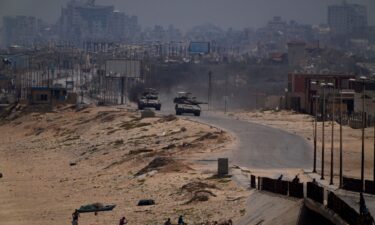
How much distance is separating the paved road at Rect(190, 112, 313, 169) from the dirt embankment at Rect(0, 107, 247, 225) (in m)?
1.40

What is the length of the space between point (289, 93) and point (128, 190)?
47.2m

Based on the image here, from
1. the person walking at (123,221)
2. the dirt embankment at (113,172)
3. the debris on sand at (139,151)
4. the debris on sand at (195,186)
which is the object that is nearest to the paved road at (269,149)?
the dirt embankment at (113,172)

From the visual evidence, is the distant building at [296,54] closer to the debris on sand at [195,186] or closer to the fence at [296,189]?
the debris on sand at [195,186]

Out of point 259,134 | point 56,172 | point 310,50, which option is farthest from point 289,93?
point 310,50

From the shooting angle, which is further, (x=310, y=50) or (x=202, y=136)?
(x=310, y=50)

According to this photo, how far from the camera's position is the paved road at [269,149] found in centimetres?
3969

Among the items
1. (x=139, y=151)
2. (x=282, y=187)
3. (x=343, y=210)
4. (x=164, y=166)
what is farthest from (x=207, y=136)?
(x=343, y=210)

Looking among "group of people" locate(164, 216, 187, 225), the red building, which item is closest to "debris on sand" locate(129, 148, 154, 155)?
"group of people" locate(164, 216, 187, 225)

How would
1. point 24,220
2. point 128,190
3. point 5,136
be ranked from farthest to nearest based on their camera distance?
point 5,136
point 128,190
point 24,220

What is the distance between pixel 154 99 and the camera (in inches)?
3248

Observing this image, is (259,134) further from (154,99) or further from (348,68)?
(348,68)

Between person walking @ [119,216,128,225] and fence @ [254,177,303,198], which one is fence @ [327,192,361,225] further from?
person walking @ [119,216,128,225]

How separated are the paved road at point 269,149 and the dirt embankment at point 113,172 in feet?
4.61

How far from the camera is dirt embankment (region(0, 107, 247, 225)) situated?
31641mm
